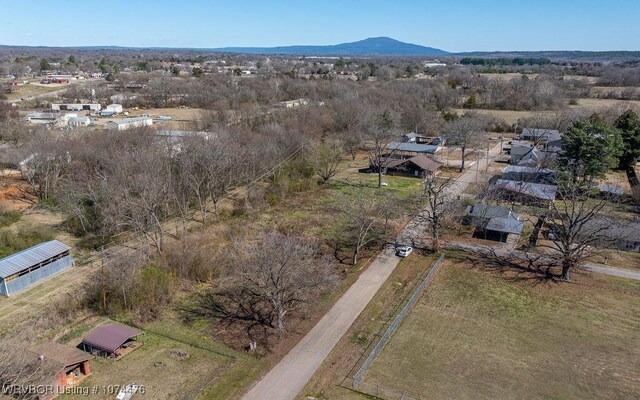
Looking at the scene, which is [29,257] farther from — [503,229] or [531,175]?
[531,175]

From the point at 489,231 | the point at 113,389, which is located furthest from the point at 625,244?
the point at 113,389

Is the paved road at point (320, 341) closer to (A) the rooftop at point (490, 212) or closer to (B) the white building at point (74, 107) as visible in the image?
(A) the rooftop at point (490, 212)

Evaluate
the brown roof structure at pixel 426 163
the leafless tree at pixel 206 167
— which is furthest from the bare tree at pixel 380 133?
the leafless tree at pixel 206 167

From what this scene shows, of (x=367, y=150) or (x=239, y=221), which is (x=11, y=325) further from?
(x=367, y=150)

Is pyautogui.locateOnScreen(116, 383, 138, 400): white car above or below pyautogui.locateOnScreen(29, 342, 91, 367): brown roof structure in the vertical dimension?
below

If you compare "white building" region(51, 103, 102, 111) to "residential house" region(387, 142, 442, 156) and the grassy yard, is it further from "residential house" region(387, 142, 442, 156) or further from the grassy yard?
the grassy yard

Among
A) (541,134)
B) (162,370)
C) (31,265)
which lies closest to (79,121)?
(31,265)

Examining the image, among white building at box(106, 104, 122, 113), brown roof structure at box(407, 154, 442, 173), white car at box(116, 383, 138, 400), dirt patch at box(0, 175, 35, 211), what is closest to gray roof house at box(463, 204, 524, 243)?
brown roof structure at box(407, 154, 442, 173)
